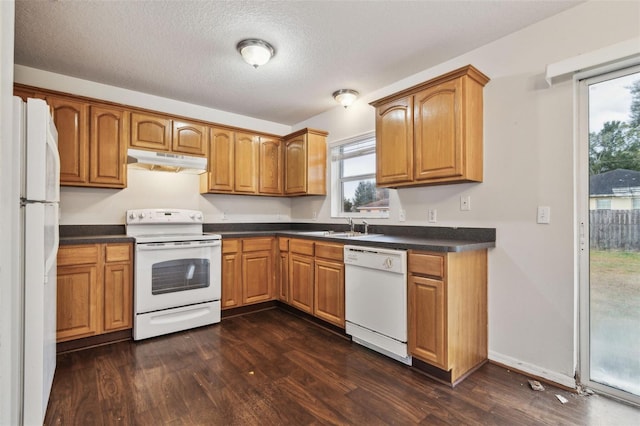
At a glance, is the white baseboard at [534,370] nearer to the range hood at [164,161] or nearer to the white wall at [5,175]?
the white wall at [5,175]

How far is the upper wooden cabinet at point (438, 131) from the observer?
7.58 ft

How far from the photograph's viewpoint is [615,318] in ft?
6.40

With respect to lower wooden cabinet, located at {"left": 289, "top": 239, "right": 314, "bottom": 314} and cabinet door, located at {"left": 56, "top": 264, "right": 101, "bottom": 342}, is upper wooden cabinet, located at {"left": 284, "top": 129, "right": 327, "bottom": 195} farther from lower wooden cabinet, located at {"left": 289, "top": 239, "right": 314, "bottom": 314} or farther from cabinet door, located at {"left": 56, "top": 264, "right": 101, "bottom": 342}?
cabinet door, located at {"left": 56, "top": 264, "right": 101, "bottom": 342}

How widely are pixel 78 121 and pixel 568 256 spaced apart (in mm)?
4172

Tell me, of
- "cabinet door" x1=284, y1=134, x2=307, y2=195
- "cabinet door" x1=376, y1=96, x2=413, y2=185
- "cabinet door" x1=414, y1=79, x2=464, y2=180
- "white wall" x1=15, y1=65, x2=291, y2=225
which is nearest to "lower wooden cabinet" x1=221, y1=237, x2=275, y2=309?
"white wall" x1=15, y1=65, x2=291, y2=225

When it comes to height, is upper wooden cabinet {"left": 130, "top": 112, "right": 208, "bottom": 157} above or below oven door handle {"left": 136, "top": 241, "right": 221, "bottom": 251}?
above

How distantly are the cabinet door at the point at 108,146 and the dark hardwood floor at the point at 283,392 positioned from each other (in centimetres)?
158

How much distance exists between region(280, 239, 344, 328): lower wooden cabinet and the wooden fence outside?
1.82 m

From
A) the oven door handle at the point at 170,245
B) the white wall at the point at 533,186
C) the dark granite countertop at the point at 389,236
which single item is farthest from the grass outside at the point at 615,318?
the oven door handle at the point at 170,245

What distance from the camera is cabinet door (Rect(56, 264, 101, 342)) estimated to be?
255 centimetres

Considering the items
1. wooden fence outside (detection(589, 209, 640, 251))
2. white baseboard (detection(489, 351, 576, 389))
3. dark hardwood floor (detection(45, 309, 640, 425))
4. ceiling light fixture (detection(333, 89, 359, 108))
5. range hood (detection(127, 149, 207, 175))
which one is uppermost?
ceiling light fixture (detection(333, 89, 359, 108))

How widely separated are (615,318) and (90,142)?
14.4 feet

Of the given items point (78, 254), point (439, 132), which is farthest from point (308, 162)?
point (78, 254)

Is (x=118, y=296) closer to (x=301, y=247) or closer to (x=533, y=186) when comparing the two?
(x=301, y=247)
